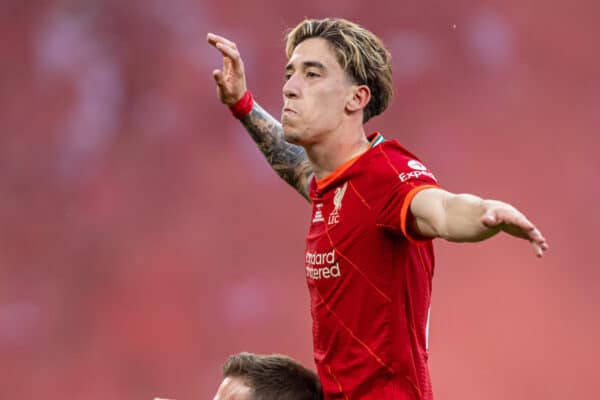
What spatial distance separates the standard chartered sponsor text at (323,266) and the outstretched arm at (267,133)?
60 cm

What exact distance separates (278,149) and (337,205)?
2.63 ft

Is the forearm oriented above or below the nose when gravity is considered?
below

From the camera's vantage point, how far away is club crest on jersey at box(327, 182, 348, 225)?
2.32 m

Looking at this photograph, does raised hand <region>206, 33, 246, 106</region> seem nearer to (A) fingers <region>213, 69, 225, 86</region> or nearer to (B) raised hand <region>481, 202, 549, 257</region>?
(A) fingers <region>213, 69, 225, 86</region>

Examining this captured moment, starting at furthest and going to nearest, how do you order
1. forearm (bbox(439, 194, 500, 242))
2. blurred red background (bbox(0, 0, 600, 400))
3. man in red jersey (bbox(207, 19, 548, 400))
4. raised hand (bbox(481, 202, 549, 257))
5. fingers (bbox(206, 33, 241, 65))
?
1. blurred red background (bbox(0, 0, 600, 400))
2. fingers (bbox(206, 33, 241, 65))
3. man in red jersey (bbox(207, 19, 548, 400))
4. forearm (bbox(439, 194, 500, 242))
5. raised hand (bbox(481, 202, 549, 257))

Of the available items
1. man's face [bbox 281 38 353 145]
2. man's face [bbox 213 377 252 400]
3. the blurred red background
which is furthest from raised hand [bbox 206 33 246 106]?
the blurred red background

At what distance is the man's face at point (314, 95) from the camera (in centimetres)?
241

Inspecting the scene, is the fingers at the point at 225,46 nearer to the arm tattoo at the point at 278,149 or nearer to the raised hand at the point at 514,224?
the arm tattoo at the point at 278,149

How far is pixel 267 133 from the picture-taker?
311 centimetres

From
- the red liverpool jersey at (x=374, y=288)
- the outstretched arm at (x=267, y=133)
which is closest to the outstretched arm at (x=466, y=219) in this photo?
the red liverpool jersey at (x=374, y=288)

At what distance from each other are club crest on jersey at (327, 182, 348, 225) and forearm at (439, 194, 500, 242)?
0.45 metres

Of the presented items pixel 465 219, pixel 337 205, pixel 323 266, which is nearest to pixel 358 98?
pixel 337 205

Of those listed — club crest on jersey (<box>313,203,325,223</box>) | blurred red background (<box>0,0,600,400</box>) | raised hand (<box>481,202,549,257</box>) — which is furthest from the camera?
blurred red background (<box>0,0,600,400</box>)

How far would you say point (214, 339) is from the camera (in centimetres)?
469
